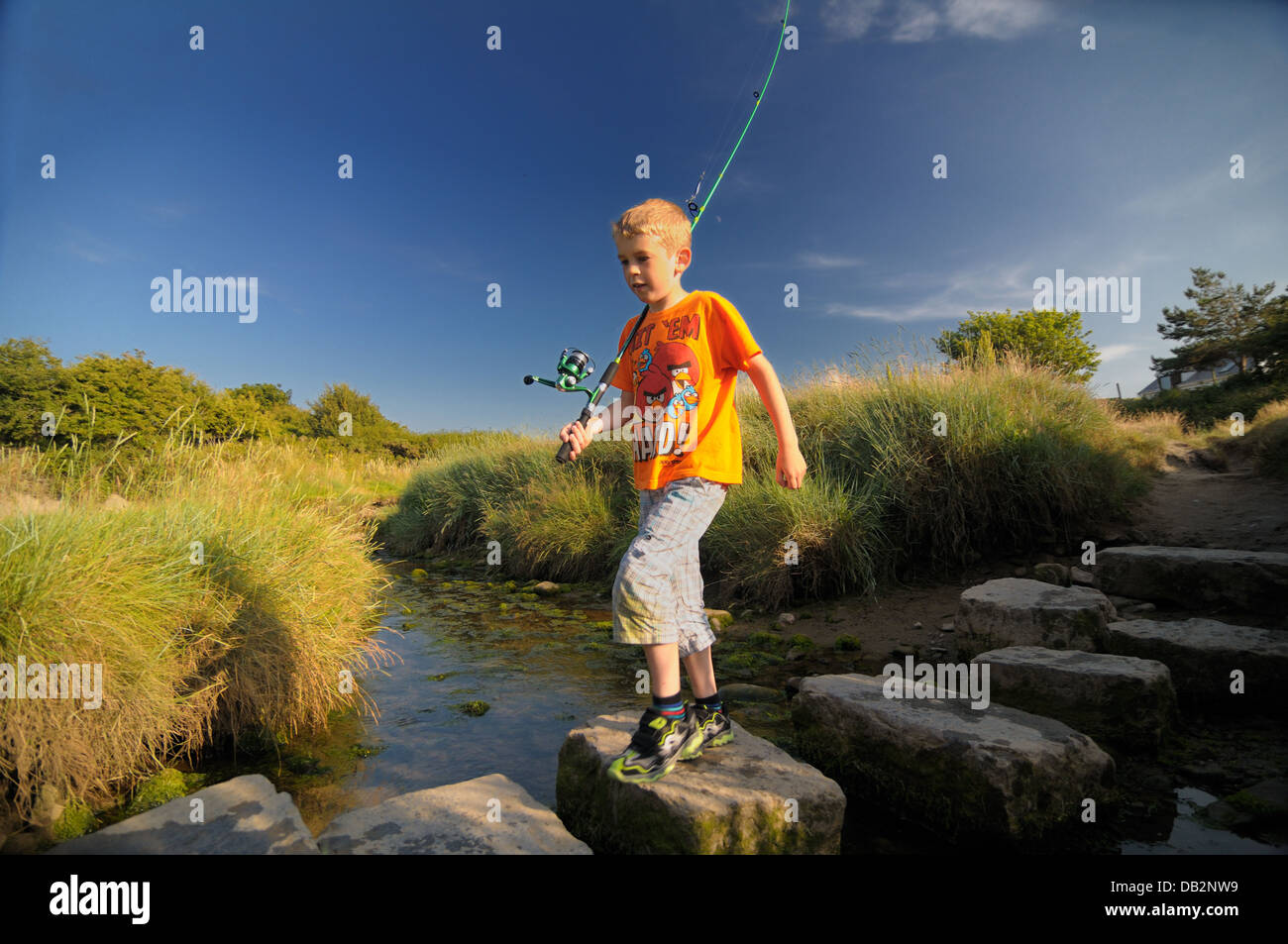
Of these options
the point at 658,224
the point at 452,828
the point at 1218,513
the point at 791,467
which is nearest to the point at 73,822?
the point at 452,828

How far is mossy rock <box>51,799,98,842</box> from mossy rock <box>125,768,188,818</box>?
13 cm

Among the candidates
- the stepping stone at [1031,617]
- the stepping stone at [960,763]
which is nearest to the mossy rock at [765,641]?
the stepping stone at [1031,617]

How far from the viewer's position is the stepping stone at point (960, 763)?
2.47m

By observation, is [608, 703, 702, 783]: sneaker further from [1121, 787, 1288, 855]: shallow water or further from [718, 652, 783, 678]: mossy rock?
[718, 652, 783, 678]: mossy rock

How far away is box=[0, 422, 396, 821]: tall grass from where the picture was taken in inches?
107

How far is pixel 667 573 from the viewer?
99.3 inches

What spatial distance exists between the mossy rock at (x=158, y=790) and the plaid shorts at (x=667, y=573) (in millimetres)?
2258

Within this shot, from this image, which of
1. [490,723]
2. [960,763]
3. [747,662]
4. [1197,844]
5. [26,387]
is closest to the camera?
[1197,844]

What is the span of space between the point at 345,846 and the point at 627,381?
2092 mm

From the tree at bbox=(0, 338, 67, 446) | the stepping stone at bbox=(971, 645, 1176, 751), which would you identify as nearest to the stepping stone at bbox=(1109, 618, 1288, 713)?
the stepping stone at bbox=(971, 645, 1176, 751)

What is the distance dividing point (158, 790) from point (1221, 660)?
5.35m

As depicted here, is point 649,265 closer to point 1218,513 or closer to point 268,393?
point 1218,513
